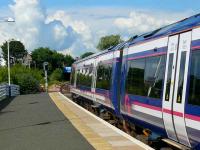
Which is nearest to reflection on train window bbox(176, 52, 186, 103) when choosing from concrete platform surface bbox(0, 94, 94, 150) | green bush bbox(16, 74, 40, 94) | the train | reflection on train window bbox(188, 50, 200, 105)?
the train

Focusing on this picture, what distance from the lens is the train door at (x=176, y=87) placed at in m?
10.4

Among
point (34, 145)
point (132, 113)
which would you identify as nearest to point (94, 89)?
point (132, 113)

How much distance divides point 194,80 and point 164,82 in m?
1.68

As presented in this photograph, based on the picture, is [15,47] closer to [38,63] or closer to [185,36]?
[38,63]

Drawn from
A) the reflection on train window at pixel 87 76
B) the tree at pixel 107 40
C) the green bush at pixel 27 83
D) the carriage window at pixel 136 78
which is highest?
the tree at pixel 107 40

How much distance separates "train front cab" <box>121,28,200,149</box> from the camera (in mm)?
9984

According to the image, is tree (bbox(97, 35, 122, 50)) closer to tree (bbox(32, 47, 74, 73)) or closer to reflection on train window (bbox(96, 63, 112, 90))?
tree (bbox(32, 47, 74, 73))

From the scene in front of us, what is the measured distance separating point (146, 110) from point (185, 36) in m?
3.04

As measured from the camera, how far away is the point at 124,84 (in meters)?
16.6

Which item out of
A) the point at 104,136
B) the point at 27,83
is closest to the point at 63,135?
the point at 104,136

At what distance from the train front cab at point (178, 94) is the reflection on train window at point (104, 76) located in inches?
270

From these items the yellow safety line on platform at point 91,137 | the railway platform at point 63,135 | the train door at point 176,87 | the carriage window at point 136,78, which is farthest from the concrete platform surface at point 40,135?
the train door at point 176,87

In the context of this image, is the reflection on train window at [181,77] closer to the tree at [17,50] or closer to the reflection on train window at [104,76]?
the reflection on train window at [104,76]

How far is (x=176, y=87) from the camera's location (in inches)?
424
